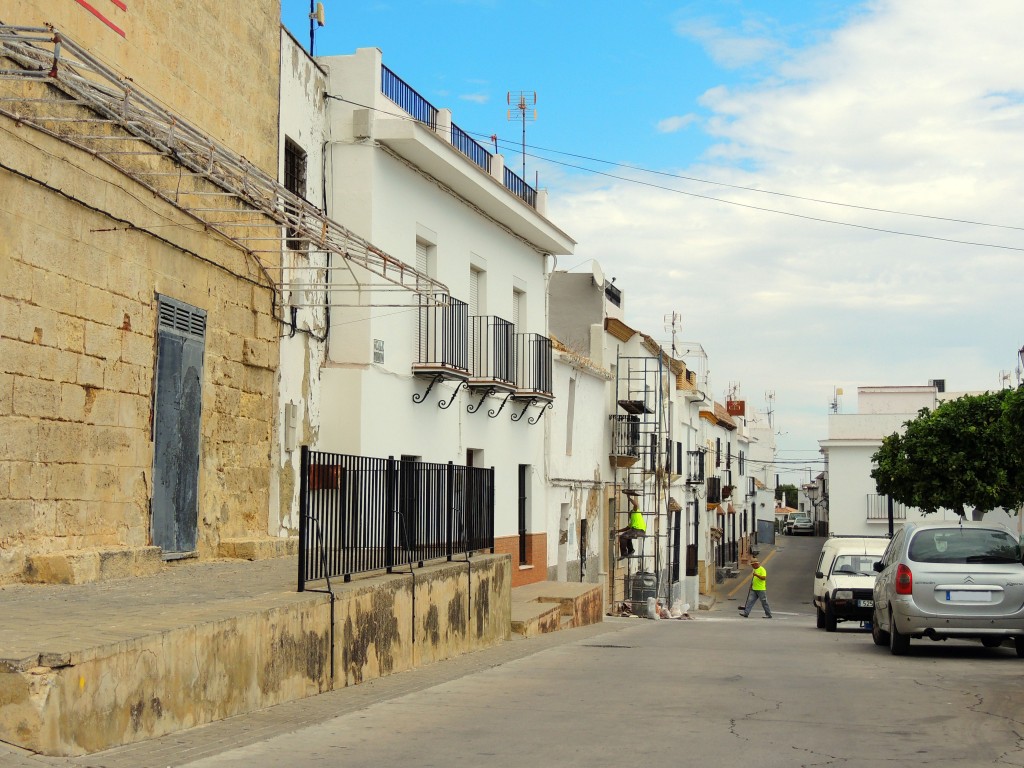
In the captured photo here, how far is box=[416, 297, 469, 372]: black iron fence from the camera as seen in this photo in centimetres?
2059

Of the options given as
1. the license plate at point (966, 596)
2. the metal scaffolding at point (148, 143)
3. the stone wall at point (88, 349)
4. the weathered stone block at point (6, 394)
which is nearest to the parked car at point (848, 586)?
the license plate at point (966, 596)

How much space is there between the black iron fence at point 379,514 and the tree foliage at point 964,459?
25.8 meters

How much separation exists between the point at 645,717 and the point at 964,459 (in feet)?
110

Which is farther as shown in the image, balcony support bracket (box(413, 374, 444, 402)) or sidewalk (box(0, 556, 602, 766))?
balcony support bracket (box(413, 374, 444, 402))

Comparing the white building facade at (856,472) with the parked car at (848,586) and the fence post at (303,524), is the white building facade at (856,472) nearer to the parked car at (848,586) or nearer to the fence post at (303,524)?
the parked car at (848,586)

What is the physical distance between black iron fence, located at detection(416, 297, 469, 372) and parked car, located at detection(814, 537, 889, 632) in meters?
7.49

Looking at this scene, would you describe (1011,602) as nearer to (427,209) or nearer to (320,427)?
(320,427)

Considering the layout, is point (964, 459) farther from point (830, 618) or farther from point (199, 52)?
point (199, 52)

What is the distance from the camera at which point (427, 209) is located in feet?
69.7

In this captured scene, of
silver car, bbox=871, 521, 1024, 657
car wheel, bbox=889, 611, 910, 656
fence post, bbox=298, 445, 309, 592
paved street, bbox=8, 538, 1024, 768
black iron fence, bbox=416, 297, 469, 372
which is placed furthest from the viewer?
black iron fence, bbox=416, 297, 469, 372

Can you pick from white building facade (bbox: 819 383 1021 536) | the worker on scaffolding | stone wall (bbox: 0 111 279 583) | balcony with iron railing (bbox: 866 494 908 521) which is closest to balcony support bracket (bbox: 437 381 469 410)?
stone wall (bbox: 0 111 279 583)

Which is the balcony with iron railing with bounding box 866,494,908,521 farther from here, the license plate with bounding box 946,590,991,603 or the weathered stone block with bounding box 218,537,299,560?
the license plate with bounding box 946,590,991,603

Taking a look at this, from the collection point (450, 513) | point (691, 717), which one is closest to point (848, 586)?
point (450, 513)

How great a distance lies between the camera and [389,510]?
12.4 meters
